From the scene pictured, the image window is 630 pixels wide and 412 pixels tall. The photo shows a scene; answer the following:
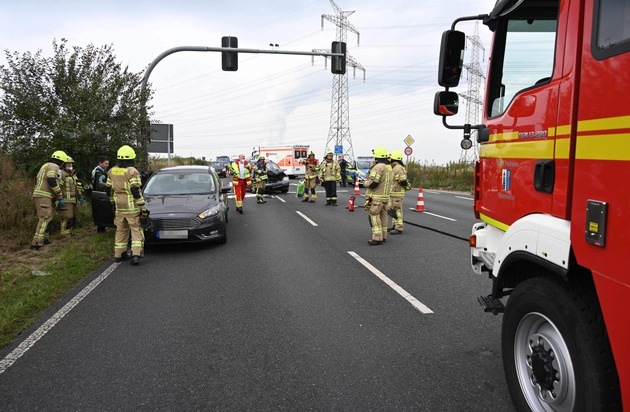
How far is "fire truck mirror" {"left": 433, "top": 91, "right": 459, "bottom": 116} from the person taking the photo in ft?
11.9

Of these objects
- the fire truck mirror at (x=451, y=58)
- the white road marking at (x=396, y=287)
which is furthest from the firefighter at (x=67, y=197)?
the fire truck mirror at (x=451, y=58)

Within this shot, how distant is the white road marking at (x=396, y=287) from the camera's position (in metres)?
5.02

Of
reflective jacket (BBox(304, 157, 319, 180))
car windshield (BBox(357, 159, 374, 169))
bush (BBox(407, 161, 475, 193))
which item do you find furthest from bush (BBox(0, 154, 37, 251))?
bush (BBox(407, 161, 475, 193))

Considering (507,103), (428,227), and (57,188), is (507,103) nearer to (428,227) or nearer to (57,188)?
(428,227)

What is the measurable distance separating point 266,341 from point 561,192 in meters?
2.80

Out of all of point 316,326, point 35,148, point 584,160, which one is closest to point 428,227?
point 316,326

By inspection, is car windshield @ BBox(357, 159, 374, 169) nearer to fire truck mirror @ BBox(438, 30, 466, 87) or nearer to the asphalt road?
the asphalt road

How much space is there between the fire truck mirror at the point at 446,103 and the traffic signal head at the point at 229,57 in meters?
13.6

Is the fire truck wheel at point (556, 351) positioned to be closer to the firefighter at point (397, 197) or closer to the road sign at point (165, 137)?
the firefighter at point (397, 197)

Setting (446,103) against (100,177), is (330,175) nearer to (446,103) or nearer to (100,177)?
(100,177)

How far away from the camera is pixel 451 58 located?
345cm

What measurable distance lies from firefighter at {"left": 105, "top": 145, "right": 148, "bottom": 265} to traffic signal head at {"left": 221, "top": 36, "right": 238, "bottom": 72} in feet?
30.4

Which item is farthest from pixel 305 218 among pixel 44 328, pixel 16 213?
pixel 44 328

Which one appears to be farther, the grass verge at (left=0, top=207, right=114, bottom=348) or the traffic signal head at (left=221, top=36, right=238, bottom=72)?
the traffic signal head at (left=221, top=36, right=238, bottom=72)
